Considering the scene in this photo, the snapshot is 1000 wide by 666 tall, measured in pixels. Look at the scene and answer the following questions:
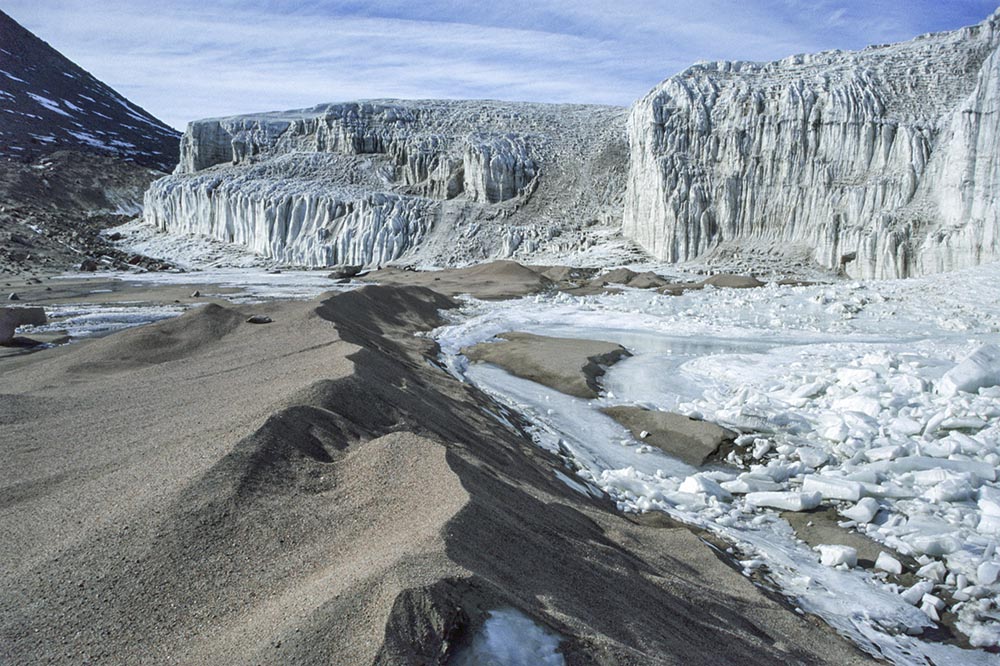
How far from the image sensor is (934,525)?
6262mm

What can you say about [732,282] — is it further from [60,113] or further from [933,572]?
[60,113]

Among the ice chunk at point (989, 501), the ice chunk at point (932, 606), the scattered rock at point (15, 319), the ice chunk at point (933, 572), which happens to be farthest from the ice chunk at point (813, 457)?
the scattered rock at point (15, 319)

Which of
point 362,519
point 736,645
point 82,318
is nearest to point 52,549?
point 362,519

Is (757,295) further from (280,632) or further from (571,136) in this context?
(571,136)

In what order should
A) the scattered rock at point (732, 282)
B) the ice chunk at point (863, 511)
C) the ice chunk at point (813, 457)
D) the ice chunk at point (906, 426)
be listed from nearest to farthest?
the ice chunk at point (863, 511) < the ice chunk at point (813, 457) < the ice chunk at point (906, 426) < the scattered rock at point (732, 282)

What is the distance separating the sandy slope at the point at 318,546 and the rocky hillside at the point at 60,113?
2459 inches

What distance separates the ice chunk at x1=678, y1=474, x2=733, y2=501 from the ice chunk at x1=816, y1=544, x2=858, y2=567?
131 cm

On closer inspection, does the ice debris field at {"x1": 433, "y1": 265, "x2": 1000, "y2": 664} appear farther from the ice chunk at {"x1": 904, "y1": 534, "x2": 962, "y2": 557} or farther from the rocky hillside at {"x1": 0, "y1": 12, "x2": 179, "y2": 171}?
the rocky hillside at {"x1": 0, "y1": 12, "x2": 179, "y2": 171}

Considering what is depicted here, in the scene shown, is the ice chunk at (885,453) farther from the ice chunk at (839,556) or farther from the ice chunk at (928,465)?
the ice chunk at (839,556)

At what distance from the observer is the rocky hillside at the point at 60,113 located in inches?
2446

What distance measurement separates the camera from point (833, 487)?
22.7 ft

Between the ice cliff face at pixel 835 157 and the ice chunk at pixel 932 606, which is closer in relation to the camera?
the ice chunk at pixel 932 606

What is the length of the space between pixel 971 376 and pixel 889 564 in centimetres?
526

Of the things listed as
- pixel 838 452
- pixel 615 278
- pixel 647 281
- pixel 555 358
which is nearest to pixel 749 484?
pixel 838 452
